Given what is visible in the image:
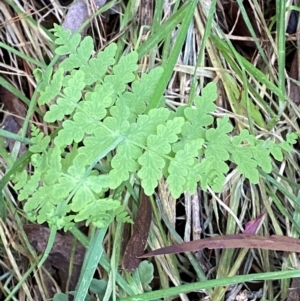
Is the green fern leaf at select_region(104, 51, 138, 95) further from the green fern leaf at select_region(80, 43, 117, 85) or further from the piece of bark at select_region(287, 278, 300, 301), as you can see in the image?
the piece of bark at select_region(287, 278, 300, 301)

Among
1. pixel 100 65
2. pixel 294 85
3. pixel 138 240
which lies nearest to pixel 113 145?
pixel 100 65

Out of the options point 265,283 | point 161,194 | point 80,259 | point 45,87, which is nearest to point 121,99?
point 45,87

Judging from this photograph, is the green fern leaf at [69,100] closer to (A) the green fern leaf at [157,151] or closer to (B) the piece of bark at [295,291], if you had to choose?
(A) the green fern leaf at [157,151]

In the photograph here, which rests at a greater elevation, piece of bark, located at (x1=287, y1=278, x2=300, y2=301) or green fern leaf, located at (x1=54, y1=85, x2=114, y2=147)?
green fern leaf, located at (x1=54, y1=85, x2=114, y2=147)

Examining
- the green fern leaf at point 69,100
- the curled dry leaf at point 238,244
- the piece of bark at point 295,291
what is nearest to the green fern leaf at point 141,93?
the green fern leaf at point 69,100

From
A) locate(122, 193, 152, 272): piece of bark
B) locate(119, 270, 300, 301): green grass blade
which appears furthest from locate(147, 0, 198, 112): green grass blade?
locate(119, 270, 300, 301): green grass blade

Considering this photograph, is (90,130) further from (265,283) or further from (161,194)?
(265,283)

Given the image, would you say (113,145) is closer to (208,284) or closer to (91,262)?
(91,262)
